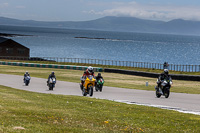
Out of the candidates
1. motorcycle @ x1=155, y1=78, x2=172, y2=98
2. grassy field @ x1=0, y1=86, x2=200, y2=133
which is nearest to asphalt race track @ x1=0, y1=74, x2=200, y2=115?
motorcycle @ x1=155, y1=78, x2=172, y2=98

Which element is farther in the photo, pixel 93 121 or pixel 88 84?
Answer: pixel 88 84

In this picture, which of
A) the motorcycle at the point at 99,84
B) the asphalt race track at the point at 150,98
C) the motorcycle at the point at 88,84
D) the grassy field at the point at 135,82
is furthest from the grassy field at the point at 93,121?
the grassy field at the point at 135,82

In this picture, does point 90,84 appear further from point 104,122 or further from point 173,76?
point 173,76

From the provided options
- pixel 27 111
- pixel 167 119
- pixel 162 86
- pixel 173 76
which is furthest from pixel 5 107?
pixel 173 76

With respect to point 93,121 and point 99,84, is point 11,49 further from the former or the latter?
point 93,121

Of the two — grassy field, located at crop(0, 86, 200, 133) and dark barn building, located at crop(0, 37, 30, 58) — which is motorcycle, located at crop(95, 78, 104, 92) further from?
dark barn building, located at crop(0, 37, 30, 58)

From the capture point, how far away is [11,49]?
98.9 metres

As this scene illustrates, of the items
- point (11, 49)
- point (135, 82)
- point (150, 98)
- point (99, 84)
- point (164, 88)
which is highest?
point (11, 49)

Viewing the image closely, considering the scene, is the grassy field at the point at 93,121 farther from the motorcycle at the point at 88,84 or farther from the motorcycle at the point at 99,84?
the motorcycle at the point at 99,84

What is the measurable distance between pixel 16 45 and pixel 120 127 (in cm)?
9127

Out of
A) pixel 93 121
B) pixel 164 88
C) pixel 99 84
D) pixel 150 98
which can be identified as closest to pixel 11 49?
pixel 99 84

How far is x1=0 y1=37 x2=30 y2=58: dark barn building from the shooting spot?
97.6m

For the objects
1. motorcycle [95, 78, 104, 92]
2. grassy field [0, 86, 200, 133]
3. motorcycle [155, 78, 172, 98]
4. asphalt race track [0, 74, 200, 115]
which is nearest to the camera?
grassy field [0, 86, 200, 133]

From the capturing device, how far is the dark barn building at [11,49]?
9762 cm
